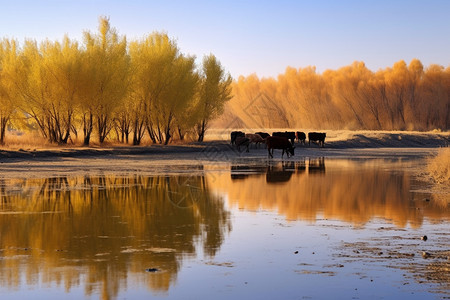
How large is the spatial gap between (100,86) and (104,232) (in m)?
28.8

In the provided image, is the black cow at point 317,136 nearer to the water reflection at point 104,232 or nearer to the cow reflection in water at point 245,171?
the cow reflection in water at point 245,171

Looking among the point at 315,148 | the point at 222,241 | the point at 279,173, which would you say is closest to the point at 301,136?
the point at 315,148

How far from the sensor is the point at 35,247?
9648 mm

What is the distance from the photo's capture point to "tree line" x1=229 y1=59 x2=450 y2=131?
79.9 m

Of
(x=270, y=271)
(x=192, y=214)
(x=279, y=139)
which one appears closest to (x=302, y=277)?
(x=270, y=271)

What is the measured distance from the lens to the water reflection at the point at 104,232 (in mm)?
7859

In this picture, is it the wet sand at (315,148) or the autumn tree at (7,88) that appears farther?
the autumn tree at (7,88)

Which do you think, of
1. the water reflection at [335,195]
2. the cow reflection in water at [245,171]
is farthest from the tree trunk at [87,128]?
the water reflection at [335,195]

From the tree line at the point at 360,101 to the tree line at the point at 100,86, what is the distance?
36107 millimetres

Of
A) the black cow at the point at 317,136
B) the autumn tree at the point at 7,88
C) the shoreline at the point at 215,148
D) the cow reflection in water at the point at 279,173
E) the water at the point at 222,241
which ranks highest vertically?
the autumn tree at the point at 7,88

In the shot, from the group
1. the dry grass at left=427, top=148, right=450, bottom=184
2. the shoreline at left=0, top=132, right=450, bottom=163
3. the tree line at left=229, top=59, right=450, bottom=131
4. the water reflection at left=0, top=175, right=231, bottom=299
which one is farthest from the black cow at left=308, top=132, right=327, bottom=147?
the water reflection at left=0, top=175, right=231, bottom=299

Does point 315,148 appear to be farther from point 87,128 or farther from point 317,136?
point 87,128

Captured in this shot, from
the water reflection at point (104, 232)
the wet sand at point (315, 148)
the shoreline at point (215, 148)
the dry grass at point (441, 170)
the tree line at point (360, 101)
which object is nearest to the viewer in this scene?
the water reflection at point (104, 232)

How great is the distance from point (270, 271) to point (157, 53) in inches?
1432
